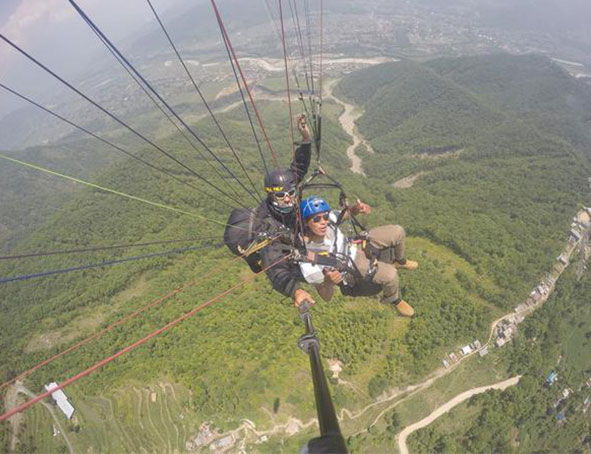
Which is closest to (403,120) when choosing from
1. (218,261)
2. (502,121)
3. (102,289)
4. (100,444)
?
(502,121)

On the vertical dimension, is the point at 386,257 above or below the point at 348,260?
below

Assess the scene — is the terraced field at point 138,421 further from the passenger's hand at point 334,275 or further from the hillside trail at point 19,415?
the passenger's hand at point 334,275

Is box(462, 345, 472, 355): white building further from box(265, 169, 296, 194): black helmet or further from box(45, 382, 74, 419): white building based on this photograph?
box(45, 382, 74, 419): white building

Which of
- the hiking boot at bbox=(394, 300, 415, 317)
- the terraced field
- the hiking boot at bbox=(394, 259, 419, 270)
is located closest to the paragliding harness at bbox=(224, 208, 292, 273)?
the hiking boot at bbox=(394, 259, 419, 270)

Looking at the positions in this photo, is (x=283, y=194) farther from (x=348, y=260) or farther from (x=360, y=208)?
(x=348, y=260)

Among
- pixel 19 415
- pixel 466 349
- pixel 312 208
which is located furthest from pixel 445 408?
pixel 19 415

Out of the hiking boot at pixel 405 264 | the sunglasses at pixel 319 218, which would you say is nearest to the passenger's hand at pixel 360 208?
→ the sunglasses at pixel 319 218
